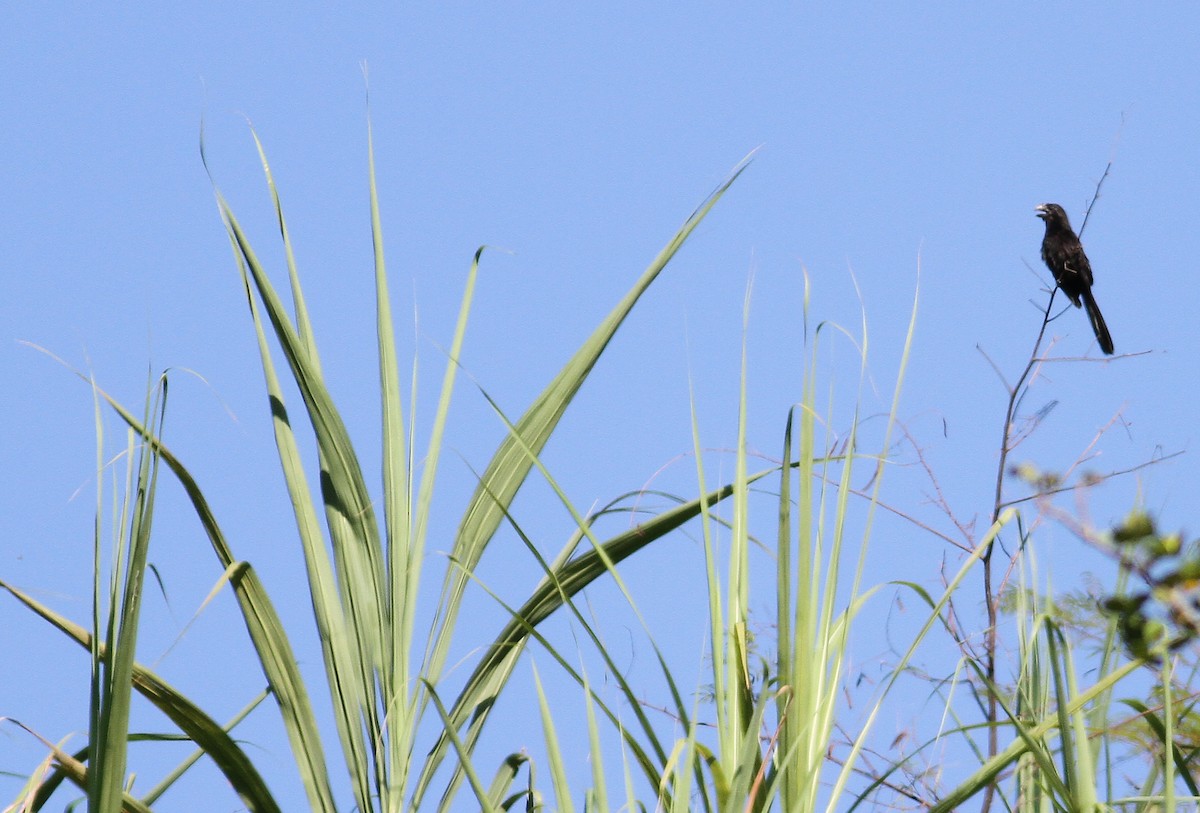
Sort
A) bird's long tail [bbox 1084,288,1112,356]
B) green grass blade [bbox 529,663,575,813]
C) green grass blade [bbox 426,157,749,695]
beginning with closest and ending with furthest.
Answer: green grass blade [bbox 529,663,575,813] → green grass blade [bbox 426,157,749,695] → bird's long tail [bbox 1084,288,1112,356]

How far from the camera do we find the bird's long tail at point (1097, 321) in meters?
6.57

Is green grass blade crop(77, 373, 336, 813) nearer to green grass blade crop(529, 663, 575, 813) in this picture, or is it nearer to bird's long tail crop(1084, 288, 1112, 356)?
green grass blade crop(529, 663, 575, 813)

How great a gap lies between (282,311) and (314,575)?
32 centimetres

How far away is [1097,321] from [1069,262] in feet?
1.07

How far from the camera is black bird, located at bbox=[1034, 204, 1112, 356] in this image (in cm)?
658

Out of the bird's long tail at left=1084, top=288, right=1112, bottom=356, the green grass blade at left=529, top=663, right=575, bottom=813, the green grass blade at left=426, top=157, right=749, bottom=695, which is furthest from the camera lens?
the bird's long tail at left=1084, top=288, right=1112, bottom=356

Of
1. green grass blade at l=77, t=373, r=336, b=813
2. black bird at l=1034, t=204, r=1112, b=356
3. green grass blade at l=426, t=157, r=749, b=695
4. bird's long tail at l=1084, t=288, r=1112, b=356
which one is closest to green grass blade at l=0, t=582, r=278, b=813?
green grass blade at l=77, t=373, r=336, b=813

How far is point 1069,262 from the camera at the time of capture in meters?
6.63

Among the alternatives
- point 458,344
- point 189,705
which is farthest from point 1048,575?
point 189,705

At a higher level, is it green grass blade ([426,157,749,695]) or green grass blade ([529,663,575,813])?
green grass blade ([426,157,749,695])

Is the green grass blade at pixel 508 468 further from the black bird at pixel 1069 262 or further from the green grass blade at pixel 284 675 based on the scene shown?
the black bird at pixel 1069 262

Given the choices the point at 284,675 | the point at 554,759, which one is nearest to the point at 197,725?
the point at 284,675

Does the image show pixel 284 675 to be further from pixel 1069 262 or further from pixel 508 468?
pixel 1069 262

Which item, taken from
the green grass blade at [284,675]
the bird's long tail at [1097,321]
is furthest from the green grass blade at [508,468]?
the bird's long tail at [1097,321]
